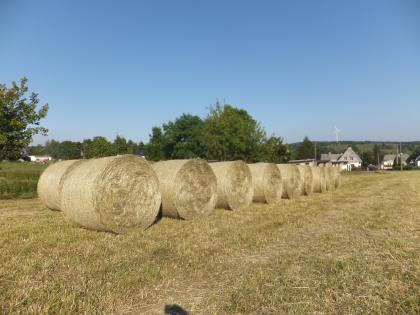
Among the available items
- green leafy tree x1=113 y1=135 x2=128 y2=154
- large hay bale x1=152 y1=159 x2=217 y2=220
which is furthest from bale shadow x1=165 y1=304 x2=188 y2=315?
green leafy tree x1=113 y1=135 x2=128 y2=154

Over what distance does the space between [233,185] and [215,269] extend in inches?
313

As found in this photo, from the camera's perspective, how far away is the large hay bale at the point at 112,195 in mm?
8922

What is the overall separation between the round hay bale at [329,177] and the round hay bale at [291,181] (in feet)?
18.9

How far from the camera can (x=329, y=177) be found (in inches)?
981

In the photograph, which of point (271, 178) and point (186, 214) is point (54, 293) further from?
point (271, 178)

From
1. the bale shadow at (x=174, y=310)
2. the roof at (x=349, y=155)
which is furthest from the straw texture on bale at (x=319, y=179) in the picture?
the roof at (x=349, y=155)

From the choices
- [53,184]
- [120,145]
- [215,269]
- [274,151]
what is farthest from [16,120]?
[120,145]

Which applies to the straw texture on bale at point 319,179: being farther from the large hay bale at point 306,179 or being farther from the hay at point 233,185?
the hay at point 233,185

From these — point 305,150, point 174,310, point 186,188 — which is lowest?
point 174,310

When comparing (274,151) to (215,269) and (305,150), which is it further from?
(305,150)

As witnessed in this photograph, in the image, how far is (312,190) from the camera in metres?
21.4

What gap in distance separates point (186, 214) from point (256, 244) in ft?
13.4

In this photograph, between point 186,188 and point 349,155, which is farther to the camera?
point 349,155

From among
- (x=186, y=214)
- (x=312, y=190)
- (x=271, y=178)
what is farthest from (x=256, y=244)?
(x=312, y=190)
